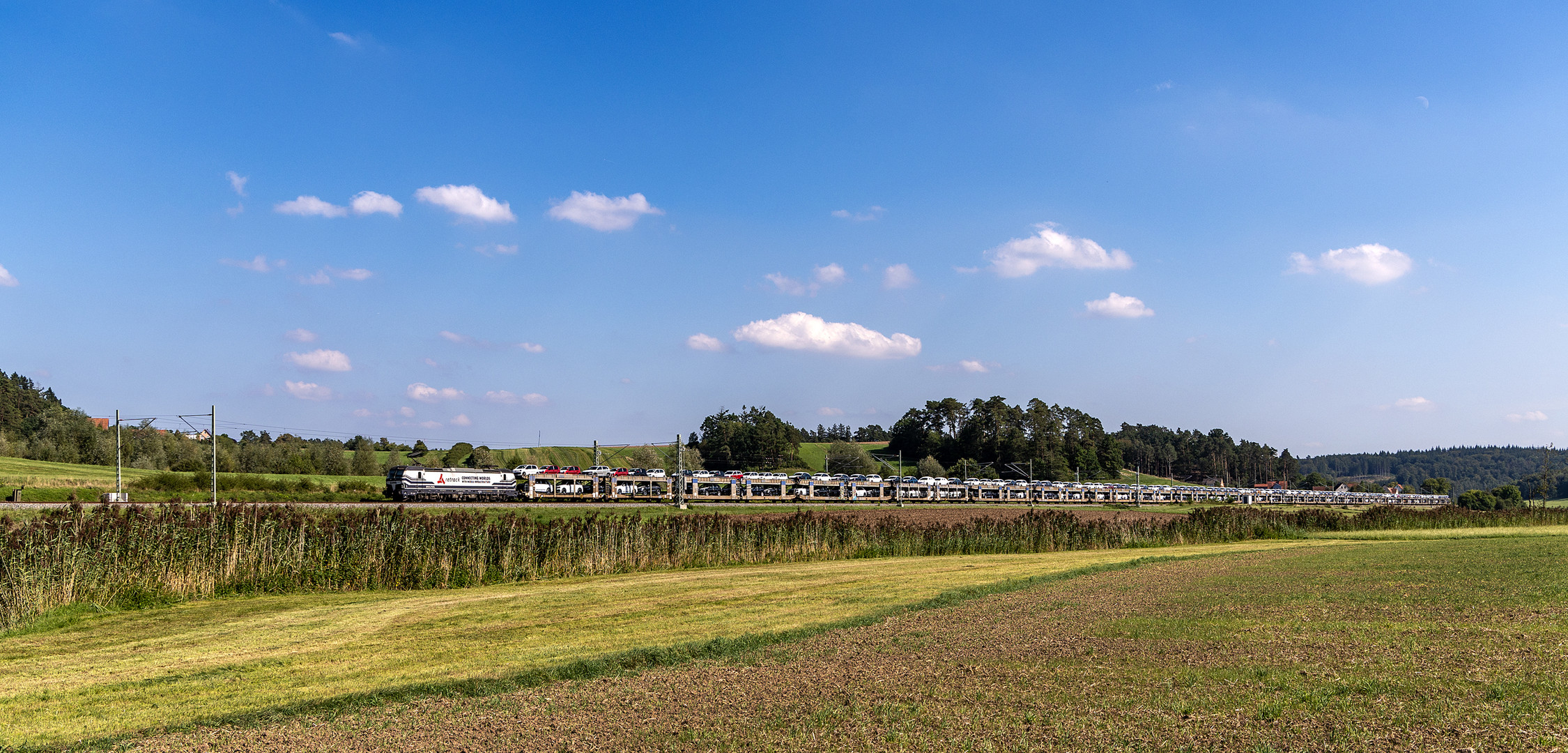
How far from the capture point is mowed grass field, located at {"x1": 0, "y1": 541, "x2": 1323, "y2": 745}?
32.5 feet

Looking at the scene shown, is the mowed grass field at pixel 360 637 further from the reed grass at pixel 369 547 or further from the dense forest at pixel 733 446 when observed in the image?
the dense forest at pixel 733 446

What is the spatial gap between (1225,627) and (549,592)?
1436cm

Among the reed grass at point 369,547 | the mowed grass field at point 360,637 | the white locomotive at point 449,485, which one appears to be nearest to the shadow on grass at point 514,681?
the mowed grass field at point 360,637

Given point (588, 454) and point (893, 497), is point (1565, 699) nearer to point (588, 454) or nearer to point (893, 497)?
point (893, 497)

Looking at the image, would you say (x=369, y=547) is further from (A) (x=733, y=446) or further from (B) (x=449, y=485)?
(A) (x=733, y=446)

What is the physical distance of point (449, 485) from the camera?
237ft

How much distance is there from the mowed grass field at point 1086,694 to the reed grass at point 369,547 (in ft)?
43.7

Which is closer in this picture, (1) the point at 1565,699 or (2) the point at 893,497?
(1) the point at 1565,699

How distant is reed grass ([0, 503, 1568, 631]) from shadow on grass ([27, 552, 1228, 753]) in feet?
34.3

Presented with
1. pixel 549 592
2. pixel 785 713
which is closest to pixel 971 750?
pixel 785 713

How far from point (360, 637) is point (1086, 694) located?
37.8 ft

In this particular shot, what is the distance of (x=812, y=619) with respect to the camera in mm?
14625

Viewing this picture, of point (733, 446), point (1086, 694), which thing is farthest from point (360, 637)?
point (733, 446)

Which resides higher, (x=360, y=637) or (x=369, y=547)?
(x=369, y=547)
